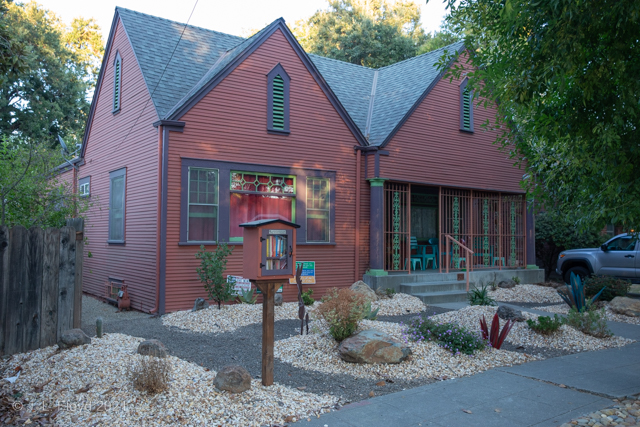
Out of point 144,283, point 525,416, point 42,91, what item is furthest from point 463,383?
point 42,91

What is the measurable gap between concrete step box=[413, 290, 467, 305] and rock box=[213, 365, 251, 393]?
25.8ft

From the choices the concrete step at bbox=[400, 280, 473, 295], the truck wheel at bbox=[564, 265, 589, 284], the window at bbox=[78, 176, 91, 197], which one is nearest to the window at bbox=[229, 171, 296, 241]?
the concrete step at bbox=[400, 280, 473, 295]

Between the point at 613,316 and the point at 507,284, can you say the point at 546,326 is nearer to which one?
the point at 613,316

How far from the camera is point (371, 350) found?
6.38 m

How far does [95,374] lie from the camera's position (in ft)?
17.2

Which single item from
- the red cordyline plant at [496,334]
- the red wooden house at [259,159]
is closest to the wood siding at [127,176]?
the red wooden house at [259,159]

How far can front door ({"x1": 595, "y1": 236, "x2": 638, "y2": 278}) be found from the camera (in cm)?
1387

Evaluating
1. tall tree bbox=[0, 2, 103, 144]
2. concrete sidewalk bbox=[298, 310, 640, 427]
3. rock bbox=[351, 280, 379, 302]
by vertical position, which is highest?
tall tree bbox=[0, 2, 103, 144]

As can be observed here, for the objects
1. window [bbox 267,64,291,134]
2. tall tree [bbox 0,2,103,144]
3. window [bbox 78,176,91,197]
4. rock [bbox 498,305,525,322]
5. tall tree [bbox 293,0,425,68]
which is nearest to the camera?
rock [bbox 498,305,525,322]

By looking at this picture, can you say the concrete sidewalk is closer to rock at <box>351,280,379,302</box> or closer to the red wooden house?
rock at <box>351,280,379,302</box>

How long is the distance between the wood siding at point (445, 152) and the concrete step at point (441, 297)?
9.91 feet

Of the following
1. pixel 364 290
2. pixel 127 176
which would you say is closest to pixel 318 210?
pixel 364 290

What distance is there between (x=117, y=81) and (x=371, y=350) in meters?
10.2

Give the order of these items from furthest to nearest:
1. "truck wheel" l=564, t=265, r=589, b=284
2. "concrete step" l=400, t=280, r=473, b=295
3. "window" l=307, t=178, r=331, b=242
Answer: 1. "truck wheel" l=564, t=265, r=589, b=284
2. "concrete step" l=400, t=280, r=473, b=295
3. "window" l=307, t=178, r=331, b=242
